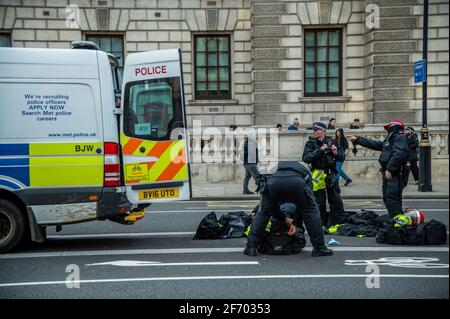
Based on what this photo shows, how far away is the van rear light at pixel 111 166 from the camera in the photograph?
7.82 meters

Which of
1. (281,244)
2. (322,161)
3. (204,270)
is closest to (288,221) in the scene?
(281,244)

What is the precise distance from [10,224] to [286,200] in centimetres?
390

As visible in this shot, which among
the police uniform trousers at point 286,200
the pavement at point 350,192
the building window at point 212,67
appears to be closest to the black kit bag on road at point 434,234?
the police uniform trousers at point 286,200

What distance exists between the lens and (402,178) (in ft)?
29.7

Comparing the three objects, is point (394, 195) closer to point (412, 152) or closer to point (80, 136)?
point (80, 136)

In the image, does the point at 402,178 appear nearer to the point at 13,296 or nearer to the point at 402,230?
the point at 402,230

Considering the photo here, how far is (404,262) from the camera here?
22.9 ft

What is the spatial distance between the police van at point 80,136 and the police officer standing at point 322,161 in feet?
7.40

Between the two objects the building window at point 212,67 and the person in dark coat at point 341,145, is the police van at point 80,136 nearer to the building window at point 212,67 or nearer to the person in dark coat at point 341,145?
the person in dark coat at point 341,145

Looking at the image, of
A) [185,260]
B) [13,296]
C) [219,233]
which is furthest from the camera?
[219,233]

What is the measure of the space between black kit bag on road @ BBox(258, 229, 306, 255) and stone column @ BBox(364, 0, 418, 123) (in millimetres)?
13883
